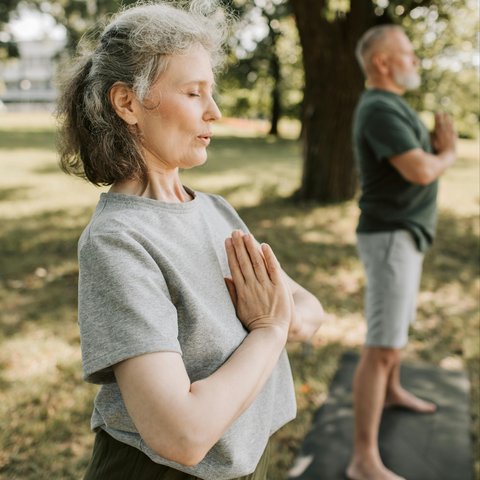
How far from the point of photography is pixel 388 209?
9.29ft

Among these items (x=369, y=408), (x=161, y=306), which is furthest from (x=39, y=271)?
(x=161, y=306)

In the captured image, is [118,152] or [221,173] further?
[221,173]

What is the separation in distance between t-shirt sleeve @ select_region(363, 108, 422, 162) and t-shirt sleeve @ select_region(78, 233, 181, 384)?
6.25ft

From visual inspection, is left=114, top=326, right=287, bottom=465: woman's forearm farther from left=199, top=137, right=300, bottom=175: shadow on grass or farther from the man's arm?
left=199, top=137, right=300, bottom=175: shadow on grass

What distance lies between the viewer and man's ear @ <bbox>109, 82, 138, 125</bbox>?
1197 mm

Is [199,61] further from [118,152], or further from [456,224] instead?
[456,224]

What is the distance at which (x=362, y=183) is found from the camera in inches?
119

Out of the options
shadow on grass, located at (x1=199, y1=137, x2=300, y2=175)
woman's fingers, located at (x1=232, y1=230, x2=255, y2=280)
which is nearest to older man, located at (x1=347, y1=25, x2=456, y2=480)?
woman's fingers, located at (x1=232, y1=230, x2=255, y2=280)

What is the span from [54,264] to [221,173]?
8.08 meters

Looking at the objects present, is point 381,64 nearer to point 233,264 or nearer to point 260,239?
point 233,264

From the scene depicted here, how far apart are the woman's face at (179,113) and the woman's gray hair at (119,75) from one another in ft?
0.07

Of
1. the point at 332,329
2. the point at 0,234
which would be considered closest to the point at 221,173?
the point at 0,234

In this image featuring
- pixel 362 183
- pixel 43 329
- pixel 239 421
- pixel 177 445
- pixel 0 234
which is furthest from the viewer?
pixel 0 234

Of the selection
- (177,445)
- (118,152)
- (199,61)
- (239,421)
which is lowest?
(239,421)
